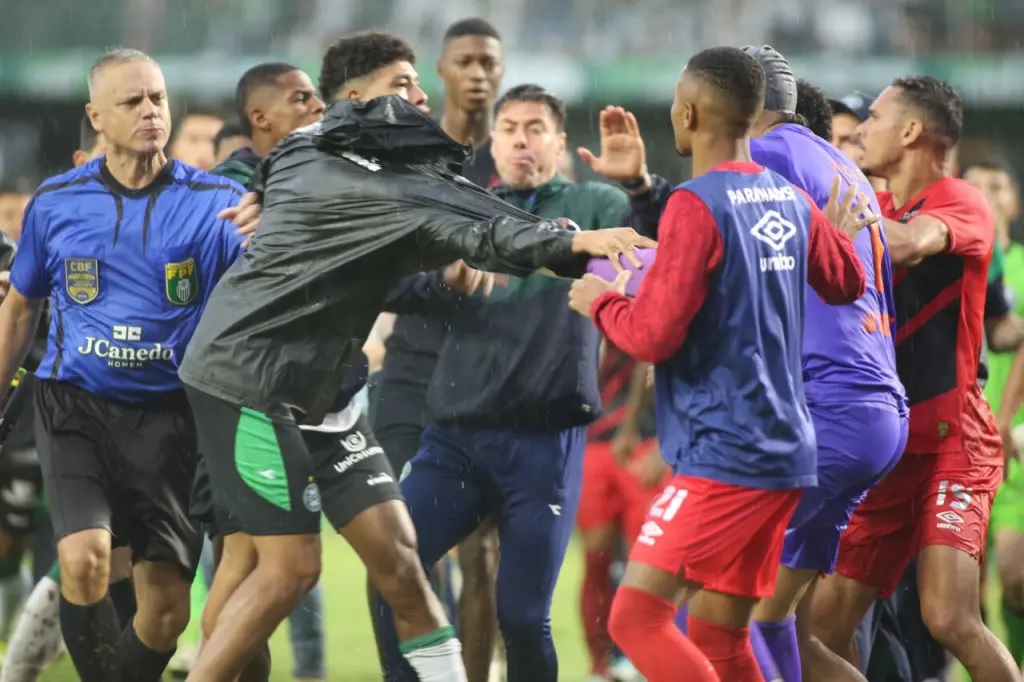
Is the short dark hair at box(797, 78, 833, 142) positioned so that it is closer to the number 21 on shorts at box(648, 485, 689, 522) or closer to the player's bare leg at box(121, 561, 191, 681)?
the number 21 on shorts at box(648, 485, 689, 522)

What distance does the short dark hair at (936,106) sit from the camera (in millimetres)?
6238

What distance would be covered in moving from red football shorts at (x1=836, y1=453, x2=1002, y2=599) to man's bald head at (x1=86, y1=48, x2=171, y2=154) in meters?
2.95

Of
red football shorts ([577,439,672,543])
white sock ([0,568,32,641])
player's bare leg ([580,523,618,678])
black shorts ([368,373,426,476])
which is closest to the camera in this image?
black shorts ([368,373,426,476])

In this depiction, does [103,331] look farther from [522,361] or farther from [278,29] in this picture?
[278,29]

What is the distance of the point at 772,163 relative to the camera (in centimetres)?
561

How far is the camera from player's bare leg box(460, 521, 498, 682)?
6977 millimetres

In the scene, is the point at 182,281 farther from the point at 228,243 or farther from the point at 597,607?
the point at 597,607

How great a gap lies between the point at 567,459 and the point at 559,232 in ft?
5.60

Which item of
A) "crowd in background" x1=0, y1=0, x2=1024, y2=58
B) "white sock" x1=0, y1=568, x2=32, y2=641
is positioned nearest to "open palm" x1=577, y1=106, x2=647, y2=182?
"white sock" x1=0, y1=568, x2=32, y2=641

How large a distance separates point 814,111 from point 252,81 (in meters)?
2.34

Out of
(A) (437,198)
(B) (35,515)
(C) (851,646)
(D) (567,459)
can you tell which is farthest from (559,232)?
(B) (35,515)

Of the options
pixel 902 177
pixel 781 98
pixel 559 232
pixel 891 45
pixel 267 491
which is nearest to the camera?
pixel 559 232

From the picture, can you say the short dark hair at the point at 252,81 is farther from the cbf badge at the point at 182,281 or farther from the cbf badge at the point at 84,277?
the cbf badge at the point at 84,277

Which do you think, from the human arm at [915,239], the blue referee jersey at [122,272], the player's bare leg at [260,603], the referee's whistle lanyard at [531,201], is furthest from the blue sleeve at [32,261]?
the human arm at [915,239]
